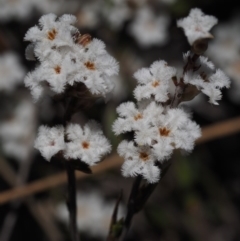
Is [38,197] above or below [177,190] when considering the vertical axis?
below

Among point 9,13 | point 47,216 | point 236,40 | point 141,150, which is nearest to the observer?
point 141,150

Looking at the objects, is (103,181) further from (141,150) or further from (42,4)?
(141,150)

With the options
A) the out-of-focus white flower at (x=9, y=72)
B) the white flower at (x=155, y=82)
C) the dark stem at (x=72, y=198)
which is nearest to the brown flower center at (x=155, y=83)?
the white flower at (x=155, y=82)

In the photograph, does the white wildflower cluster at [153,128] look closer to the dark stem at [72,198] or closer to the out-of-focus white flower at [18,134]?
the dark stem at [72,198]

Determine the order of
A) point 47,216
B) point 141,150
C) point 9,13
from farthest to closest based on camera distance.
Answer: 1. point 9,13
2. point 47,216
3. point 141,150

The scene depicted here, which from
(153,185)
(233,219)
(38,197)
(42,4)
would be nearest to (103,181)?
(38,197)
